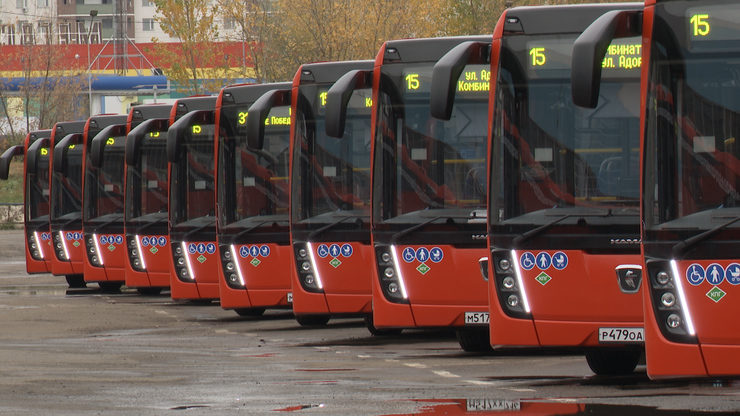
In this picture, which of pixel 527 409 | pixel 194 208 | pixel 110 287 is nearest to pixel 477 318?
pixel 527 409

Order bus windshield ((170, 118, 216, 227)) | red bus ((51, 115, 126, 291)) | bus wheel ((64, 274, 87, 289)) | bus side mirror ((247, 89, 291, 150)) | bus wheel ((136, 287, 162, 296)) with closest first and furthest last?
bus side mirror ((247, 89, 291, 150)) → bus windshield ((170, 118, 216, 227)) → bus wheel ((136, 287, 162, 296)) → red bus ((51, 115, 126, 291)) → bus wheel ((64, 274, 87, 289))

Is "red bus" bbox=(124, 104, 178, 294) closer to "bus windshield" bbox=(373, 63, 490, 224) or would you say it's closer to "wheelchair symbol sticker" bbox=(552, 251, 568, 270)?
"bus windshield" bbox=(373, 63, 490, 224)

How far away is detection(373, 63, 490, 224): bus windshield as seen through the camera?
1705cm

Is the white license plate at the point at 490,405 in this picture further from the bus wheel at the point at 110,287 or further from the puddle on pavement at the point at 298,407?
the bus wheel at the point at 110,287

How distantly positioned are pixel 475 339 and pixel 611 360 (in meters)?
3.06

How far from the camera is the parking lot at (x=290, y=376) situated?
12438 mm

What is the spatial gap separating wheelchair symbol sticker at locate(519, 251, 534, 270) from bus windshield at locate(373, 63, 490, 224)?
263cm

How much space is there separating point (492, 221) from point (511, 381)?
1285 millimetres

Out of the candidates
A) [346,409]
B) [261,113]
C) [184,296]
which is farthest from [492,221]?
[184,296]

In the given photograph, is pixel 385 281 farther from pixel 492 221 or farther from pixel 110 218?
pixel 110 218

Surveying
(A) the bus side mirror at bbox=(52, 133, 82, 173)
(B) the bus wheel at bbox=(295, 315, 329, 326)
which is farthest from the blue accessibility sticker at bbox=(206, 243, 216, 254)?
(A) the bus side mirror at bbox=(52, 133, 82, 173)

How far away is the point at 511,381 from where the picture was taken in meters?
14.3

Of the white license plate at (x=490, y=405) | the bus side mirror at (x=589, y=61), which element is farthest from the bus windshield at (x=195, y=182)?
the bus side mirror at (x=589, y=61)

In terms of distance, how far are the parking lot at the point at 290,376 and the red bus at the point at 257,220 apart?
472mm
